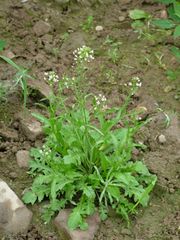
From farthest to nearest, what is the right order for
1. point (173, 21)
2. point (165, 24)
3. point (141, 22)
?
point (141, 22) < point (173, 21) < point (165, 24)

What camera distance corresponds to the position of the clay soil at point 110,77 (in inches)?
114

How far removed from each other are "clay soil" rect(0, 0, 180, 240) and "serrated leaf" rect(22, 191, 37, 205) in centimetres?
5

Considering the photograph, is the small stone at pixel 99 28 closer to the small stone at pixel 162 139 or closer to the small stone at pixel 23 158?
the small stone at pixel 162 139

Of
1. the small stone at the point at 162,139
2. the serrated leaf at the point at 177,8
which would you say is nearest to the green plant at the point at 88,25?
the serrated leaf at the point at 177,8

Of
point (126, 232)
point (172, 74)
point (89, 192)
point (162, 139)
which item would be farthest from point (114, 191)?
point (172, 74)

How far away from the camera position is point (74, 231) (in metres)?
2.75

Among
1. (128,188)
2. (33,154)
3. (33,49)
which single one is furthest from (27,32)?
(128,188)

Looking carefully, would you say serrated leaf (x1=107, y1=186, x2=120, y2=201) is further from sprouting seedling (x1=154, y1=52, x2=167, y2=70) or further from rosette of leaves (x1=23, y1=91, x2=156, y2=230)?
sprouting seedling (x1=154, y1=52, x2=167, y2=70)

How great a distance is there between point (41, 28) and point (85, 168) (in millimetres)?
1308

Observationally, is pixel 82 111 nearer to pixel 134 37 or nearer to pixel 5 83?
pixel 5 83

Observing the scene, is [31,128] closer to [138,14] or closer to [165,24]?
[165,24]

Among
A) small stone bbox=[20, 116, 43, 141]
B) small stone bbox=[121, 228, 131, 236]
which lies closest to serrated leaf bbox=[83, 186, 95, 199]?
small stone bbox=[121, 228, 131, 236]

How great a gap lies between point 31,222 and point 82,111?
0.62m

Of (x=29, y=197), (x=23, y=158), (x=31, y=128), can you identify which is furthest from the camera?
(x=31, y=128)
